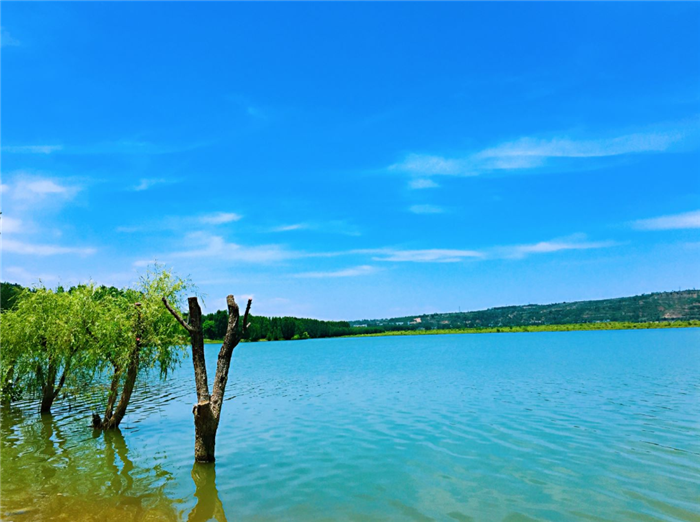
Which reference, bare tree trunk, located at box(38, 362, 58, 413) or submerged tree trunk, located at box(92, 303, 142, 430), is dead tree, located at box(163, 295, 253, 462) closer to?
submerged tree trunk, located at box(92, 303, 142, 430)

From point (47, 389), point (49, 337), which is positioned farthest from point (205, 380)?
point (47, 389)

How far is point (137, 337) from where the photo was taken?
19.7 m

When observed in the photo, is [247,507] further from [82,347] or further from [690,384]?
[690,384]

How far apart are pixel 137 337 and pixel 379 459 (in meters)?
11.3

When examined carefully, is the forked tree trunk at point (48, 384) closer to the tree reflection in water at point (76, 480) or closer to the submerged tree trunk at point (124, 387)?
the tree reflection in water at point (76, 480)

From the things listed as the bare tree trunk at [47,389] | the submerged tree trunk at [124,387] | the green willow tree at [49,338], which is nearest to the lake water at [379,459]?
the bare tree trunk at [47,389]

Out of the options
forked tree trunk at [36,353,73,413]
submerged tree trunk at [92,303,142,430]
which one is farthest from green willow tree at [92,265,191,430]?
forked tree trunk at [36,353,73,413]

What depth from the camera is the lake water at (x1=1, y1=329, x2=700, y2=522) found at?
37.4ft

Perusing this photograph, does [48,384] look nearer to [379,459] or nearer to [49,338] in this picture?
[49,338]

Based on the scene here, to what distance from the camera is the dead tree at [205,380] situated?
1482cm

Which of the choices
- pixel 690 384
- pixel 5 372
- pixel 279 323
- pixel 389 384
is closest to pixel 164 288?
pixel 5 372

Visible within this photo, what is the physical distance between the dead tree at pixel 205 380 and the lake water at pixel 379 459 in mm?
870

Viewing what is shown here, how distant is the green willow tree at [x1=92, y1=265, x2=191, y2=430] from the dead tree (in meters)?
4.63

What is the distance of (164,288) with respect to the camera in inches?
819
